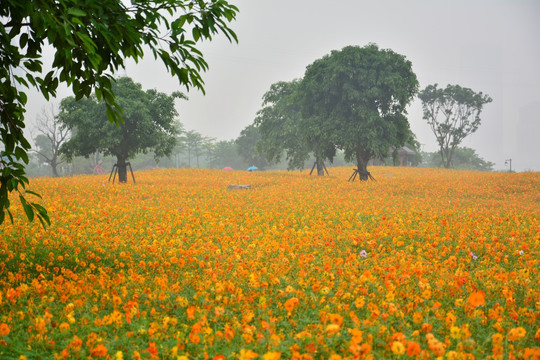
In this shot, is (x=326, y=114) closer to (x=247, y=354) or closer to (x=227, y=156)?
(x=247, y=354)

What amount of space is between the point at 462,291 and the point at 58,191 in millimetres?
15902

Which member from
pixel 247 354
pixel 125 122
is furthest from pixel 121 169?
pixel 247 354

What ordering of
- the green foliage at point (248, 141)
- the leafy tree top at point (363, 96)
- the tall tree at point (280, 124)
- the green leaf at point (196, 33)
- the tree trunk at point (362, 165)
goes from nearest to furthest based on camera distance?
the green leaf at point (196, 33)
the leafy tree top at point (363, 96)
the tree trunk at point (362, 165)
the tall tree at point (280, 124)
the green foliage at point (248, 141)

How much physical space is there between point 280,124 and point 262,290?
32.3m

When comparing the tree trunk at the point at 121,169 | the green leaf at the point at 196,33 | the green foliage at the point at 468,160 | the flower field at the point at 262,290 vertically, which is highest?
the green foliage at the point at 468,160

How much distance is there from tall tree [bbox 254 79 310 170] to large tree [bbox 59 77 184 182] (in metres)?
13.1

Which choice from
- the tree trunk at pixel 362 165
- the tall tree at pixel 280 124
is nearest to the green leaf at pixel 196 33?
the tree trunk at pixel 362 165

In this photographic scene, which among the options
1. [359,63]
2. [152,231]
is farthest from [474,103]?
Answer: [152,231]

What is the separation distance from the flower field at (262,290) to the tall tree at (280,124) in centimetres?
2524

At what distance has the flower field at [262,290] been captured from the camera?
3631mm

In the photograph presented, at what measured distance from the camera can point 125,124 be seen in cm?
2327

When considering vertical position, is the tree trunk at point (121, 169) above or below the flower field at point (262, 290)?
above

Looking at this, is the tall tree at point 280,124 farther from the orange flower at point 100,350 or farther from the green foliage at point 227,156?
the green foliage at point 227,156

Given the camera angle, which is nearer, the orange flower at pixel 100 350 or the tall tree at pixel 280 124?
the orange flower at pixel 100 350
